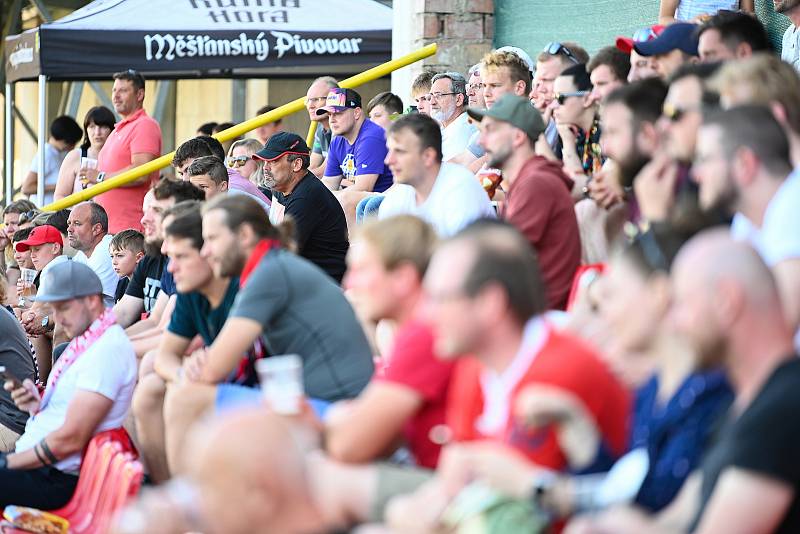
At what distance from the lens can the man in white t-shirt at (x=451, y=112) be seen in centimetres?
895

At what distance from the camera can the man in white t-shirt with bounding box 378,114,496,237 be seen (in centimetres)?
614

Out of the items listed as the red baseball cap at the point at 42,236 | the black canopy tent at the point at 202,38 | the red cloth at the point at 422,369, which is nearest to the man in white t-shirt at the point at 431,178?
the red cloth at the point at 422,369

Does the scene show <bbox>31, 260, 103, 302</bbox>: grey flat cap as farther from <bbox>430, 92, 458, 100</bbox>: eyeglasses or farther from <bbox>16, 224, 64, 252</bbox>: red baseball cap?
<bbox>430, 92, 458, 100</bbox>: eyeglasses

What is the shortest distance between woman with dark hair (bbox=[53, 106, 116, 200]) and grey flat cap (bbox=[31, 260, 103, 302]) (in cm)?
446

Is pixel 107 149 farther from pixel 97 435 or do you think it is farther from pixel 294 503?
pixel 294 503

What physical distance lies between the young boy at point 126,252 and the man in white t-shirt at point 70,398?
6.22 ft

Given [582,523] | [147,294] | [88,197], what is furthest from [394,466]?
[88,197]

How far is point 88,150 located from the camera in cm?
1167

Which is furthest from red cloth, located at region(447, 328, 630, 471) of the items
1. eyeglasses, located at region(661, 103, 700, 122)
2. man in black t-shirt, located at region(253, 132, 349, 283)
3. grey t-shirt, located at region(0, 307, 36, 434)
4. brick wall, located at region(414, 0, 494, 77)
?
brick wall, located at region(414, 0, 494, 77)

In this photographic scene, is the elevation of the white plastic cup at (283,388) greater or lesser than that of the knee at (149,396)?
greater

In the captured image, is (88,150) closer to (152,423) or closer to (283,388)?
(152,423)

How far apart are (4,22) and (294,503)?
17662 millimetres

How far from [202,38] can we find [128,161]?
1.92 m

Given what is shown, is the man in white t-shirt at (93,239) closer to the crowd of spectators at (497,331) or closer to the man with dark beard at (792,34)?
the crowd of spectators at (497,331)
